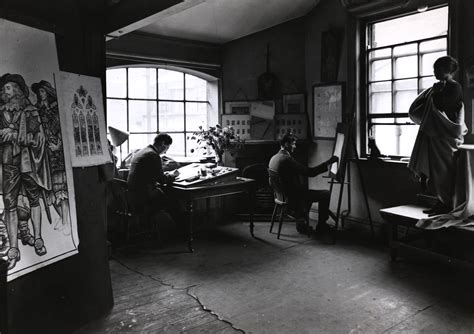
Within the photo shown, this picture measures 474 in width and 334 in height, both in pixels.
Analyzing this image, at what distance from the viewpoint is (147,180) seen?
5422 mm

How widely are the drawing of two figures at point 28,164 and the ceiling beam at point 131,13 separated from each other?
0.88 m

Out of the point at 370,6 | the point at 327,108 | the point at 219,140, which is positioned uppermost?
the point at 370,6

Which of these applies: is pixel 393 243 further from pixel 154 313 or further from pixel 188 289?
pixel 154 313

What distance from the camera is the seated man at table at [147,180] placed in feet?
17.7

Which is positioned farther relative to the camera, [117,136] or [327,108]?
[327,108]

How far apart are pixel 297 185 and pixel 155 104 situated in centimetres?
255

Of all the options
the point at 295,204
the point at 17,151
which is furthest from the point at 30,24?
the point at 295,204

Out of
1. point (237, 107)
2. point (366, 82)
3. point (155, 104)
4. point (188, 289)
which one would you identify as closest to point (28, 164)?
point (188, 289)

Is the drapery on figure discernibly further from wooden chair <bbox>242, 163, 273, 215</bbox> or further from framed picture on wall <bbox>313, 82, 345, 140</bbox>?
wooden chair <bbox>242, 163, 273, 215</bbox>

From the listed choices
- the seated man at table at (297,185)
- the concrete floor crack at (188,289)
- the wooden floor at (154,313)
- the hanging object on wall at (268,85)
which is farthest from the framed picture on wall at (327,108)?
the wooden floor at (154,313)

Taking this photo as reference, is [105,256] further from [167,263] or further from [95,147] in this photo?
[167,263]

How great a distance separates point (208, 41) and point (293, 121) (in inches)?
74.6

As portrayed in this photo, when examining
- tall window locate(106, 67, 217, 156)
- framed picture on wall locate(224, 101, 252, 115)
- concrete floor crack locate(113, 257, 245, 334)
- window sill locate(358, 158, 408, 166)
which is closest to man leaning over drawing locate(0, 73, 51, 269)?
concrete floor crack locate(113, 257, 245, 334)

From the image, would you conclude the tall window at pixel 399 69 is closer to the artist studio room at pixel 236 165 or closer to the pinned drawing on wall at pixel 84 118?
the artist studio room at pixel 236 165
